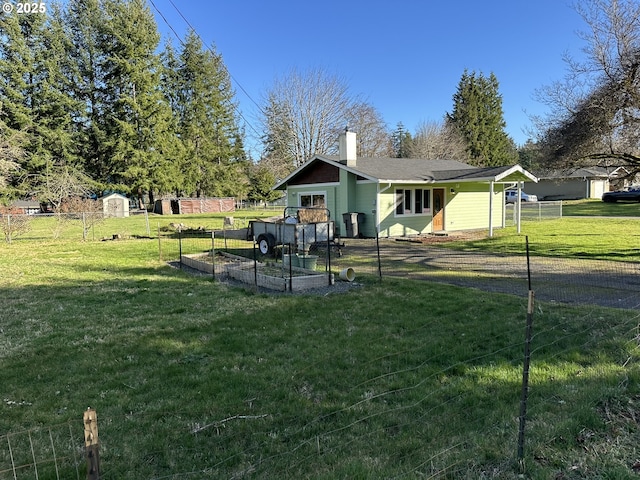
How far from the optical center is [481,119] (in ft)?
171

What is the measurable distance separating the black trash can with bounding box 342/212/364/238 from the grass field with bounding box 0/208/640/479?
1009cm

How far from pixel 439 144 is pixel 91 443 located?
46518mm

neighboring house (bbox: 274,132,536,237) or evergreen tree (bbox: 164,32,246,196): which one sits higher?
evergreen tree (bbox: 164,32,246,196)

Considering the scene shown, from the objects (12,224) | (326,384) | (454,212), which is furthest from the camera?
(454,212)

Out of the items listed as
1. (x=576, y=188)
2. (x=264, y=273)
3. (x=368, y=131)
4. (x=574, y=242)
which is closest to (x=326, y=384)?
(x=264, y=273)

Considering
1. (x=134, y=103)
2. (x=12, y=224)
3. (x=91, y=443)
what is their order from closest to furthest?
(x=91, y=443), (x=12, y=224), (x=134, y=103)

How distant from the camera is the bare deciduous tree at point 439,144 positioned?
44.6 meters

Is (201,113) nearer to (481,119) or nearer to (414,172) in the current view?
(481,119)

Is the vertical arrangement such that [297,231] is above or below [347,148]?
below

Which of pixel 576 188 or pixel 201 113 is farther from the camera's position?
pixel 201 113

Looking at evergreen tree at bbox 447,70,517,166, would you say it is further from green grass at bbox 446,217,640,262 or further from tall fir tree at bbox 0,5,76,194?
tall fir tree at bbox 0,5,76,194

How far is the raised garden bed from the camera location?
27.9ft

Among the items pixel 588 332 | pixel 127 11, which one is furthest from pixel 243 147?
pixel 588 332

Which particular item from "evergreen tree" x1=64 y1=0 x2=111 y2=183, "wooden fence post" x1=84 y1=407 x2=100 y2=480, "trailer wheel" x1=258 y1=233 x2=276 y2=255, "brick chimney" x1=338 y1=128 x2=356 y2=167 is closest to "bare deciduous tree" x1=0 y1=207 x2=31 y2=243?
"trailer wheel" x1=258 y1=233 x2=276 y2=255
